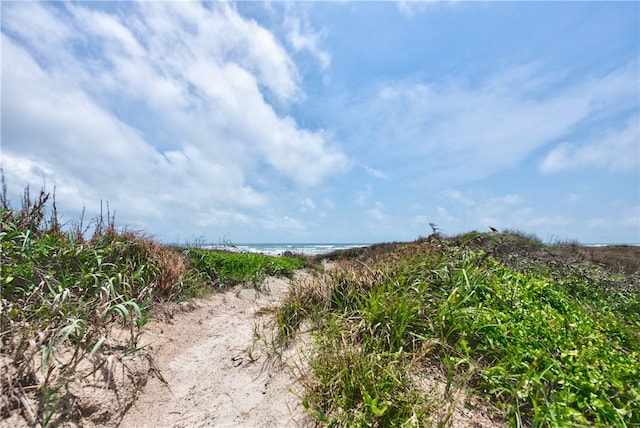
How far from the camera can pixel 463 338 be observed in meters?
3.15

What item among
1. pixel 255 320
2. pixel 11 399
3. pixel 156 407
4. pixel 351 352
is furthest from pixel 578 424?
pixel 11 399

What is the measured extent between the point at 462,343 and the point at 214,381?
2.62m

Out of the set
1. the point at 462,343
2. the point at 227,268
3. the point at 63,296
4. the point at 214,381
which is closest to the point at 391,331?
the point at 462,343

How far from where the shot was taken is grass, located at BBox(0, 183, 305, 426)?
96.6 inches

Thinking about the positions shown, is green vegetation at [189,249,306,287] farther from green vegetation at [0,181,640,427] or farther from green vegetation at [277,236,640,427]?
green vegetation at [277,236,640,427]

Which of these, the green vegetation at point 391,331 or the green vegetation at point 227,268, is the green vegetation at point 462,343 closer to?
the green vegetation at point 391,331

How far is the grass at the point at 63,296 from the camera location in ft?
8.05

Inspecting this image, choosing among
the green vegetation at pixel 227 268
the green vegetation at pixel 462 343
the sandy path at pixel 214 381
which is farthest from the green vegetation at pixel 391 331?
the green vegetation at pixel 227 268

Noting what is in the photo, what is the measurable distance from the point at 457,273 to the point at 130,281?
15.9 ft

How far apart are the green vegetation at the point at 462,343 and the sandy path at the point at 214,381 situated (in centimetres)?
41

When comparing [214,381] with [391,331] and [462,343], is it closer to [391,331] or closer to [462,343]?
[391,331]

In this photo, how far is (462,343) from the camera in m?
2.85

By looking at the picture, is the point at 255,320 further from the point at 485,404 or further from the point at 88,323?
the point at 485,404

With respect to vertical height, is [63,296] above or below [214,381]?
above
